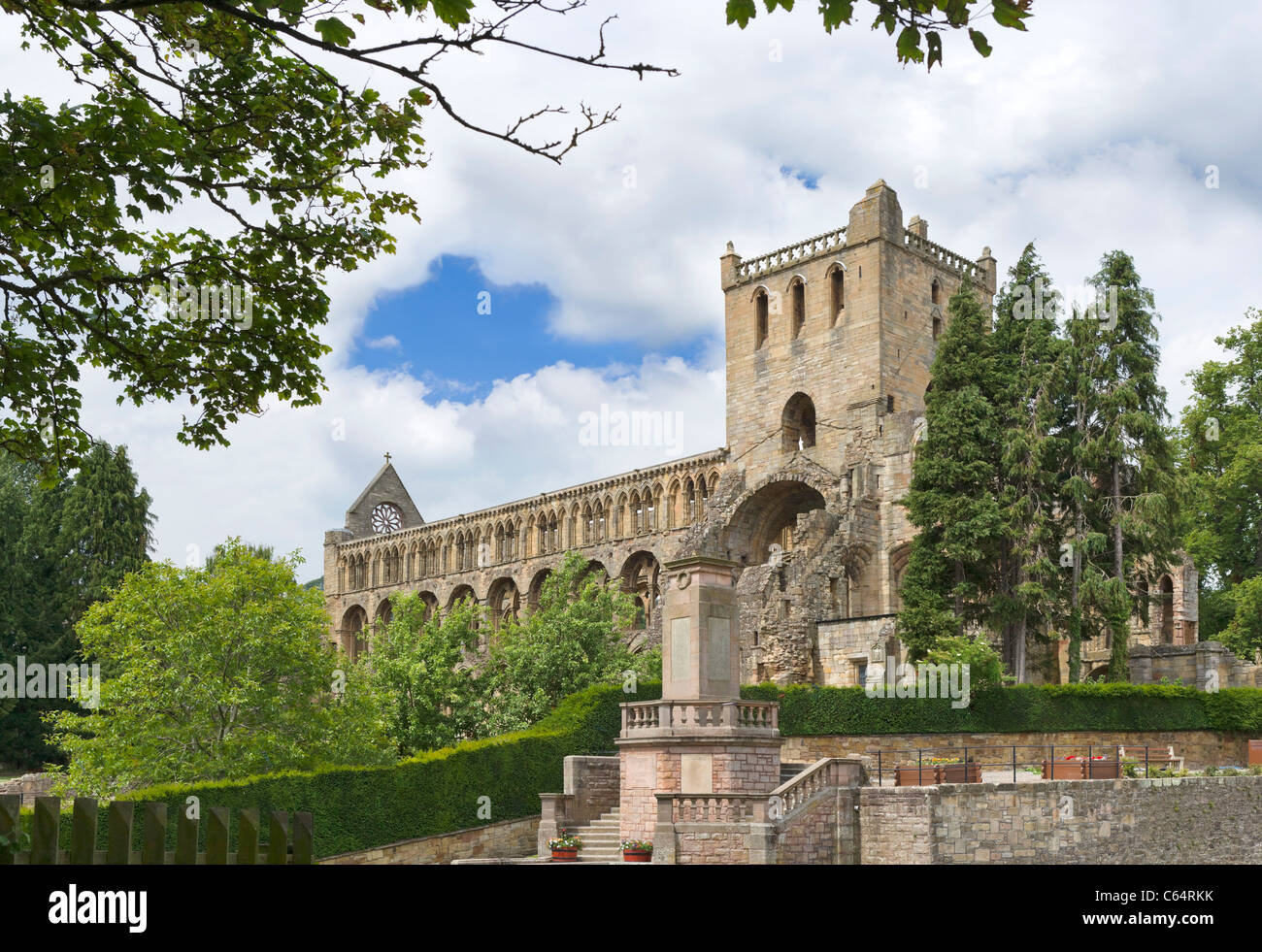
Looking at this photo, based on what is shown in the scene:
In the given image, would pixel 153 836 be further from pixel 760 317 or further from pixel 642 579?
pixel 642 579

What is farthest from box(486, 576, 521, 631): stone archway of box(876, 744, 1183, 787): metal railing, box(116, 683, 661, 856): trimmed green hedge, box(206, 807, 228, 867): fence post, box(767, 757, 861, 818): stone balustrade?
box(206, 807, 228, 867): fence post

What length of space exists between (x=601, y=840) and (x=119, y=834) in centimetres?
2203

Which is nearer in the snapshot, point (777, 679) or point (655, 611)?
point (777, 679)

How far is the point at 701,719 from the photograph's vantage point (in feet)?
76.2

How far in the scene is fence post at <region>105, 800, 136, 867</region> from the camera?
4.07 m

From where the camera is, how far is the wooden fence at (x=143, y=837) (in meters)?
4.10

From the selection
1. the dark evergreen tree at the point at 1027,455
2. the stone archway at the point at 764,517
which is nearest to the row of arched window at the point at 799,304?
the stone archway at the point at 764,517

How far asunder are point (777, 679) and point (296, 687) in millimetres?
16406

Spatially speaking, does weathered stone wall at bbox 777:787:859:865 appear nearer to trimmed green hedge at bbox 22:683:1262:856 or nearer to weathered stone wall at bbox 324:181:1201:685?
trimmed green hedge at bbox 22:683:1262:856

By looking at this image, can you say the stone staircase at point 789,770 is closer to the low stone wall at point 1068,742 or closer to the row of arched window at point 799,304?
the low stone wall at point 1068,742

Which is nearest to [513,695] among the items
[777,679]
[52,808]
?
[777,679]

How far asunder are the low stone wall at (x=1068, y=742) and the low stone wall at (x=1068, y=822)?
524cm

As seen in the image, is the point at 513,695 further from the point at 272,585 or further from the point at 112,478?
the point at 112,478

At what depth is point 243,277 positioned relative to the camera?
34.2 feet
